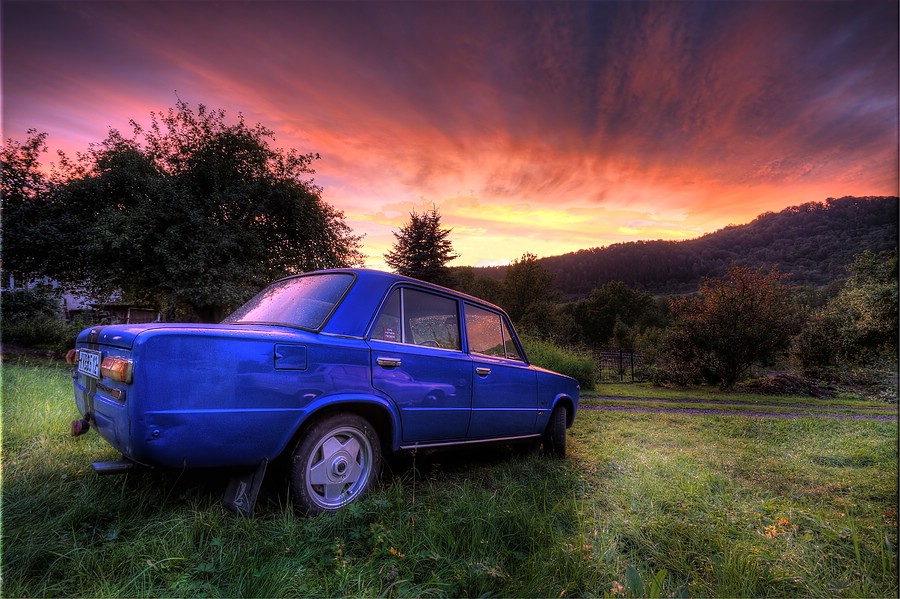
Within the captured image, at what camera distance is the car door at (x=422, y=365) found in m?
2.89

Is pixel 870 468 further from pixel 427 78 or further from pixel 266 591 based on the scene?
pixel 427 78

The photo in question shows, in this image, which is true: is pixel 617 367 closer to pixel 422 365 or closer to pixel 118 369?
pixel 422 365

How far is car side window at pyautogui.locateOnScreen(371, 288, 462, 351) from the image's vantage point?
3.09 meters

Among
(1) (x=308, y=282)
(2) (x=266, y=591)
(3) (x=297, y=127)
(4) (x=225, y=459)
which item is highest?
(3) (x=297, y=127)

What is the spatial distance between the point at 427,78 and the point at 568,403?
4234 mm

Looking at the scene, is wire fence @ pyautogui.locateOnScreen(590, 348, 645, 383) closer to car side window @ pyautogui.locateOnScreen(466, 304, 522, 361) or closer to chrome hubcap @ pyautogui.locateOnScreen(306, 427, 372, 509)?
car side window @ pyautogui.locateOnScreen(466, 304, 522, 361)

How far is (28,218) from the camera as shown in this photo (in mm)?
13711

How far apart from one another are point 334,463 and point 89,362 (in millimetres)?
1714

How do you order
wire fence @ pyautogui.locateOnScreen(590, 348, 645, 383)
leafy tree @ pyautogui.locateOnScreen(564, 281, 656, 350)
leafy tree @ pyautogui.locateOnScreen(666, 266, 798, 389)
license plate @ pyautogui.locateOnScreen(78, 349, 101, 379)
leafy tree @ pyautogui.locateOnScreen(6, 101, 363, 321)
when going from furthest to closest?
1. leafy tree @ pyautogui.locateOnScreen(564, 281, 656, 350)
2. wire fence @ pyautogui.locateOnScreen(590, 348, 645, 383)
3. leafy tree @ pyautogui.locateOnScreen(666, 266, 798, 389)
4. leafy tree @ pyautogui.locateOnScreen(6, 101, 363, 321)
5. license plate @ pyautogui.locateOnScreen(78, 349, 101, 379)

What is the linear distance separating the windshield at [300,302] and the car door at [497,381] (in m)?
1.38

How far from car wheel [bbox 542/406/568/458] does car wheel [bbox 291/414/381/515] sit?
252 cm

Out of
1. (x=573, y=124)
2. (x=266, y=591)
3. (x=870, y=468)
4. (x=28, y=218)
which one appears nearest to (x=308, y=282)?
(x=266, y=591)

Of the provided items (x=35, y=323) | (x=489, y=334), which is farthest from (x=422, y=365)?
(x=35, y=323)

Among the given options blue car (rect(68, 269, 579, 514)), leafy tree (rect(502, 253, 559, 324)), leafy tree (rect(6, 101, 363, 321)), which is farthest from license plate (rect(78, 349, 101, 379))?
leafy tree (rect(502, 253, 559, 324))
